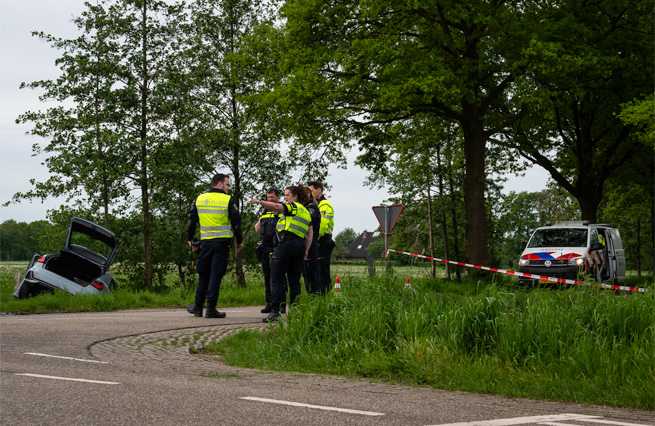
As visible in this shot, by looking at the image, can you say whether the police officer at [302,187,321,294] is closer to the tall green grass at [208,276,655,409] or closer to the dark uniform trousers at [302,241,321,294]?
the dark uniform trousers at [302,241,321,294]

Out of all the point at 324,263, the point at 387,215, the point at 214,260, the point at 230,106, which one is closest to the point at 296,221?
the point at 214,260

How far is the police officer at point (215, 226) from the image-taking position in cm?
1084

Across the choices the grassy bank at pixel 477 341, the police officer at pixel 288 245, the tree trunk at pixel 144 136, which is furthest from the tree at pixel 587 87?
the tree trunk at pixel 144 136

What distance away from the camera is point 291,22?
2322 centimetres

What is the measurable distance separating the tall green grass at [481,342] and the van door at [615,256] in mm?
13743

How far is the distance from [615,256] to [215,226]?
1522 cm

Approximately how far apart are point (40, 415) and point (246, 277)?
2764 centimetres

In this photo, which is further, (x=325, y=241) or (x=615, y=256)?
(x=615, y=256)

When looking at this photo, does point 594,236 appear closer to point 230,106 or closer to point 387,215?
point 387,215

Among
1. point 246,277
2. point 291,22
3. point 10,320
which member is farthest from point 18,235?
point 10,320

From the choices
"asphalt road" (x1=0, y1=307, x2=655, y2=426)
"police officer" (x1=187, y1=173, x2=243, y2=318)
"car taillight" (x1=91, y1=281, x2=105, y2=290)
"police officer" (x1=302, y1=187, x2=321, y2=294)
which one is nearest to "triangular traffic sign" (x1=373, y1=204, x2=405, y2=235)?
"police officer" (x1=302, y1=187, x2=321, y2=294)

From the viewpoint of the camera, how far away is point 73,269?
1588 cm

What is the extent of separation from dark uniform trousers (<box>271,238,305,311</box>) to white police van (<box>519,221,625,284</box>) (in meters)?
10.6

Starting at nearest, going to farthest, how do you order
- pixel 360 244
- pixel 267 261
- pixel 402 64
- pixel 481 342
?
1. pixel 481 342
2. pixel 267 261
3. pixel 402 64
4. pixel 360 244
